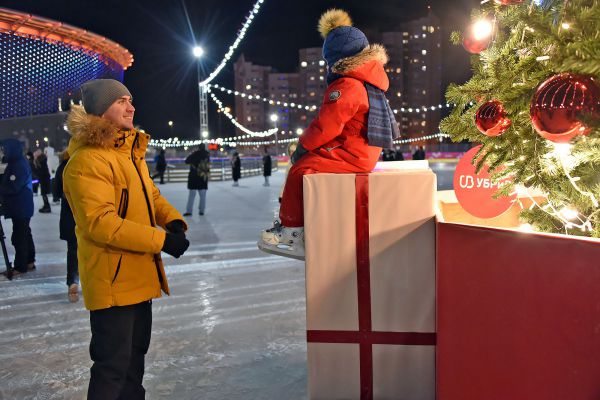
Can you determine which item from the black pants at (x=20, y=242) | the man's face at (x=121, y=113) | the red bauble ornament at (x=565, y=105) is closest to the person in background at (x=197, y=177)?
the black pants at (x=20, y=242)

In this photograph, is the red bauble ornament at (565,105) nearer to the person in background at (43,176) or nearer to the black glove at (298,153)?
the black glove at (298,153)

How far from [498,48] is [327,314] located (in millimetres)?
1418

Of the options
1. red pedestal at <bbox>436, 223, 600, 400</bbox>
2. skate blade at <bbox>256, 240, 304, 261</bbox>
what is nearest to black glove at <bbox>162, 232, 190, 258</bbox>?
skate blade at <bbox>256, 240, 304, 261</bbox>

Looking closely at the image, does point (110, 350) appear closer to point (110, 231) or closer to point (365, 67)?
point (110, 231)

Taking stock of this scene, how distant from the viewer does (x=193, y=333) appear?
3.51 m

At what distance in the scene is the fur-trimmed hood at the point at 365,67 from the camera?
2.38 meters

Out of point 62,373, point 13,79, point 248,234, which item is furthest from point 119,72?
point 62,373

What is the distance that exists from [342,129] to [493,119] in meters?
0.69

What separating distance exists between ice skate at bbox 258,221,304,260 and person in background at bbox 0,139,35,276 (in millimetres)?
4173

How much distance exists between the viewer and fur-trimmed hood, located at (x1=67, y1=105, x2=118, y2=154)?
6.45 ft

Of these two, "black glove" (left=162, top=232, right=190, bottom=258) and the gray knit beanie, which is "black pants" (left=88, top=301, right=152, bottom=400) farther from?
the gray knit beanie

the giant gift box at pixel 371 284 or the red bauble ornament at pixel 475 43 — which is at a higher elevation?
the red bauble ornament at pixel 475 43

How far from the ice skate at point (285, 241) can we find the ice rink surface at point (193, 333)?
798 millimetres

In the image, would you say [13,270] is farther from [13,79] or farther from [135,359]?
[13,79]
